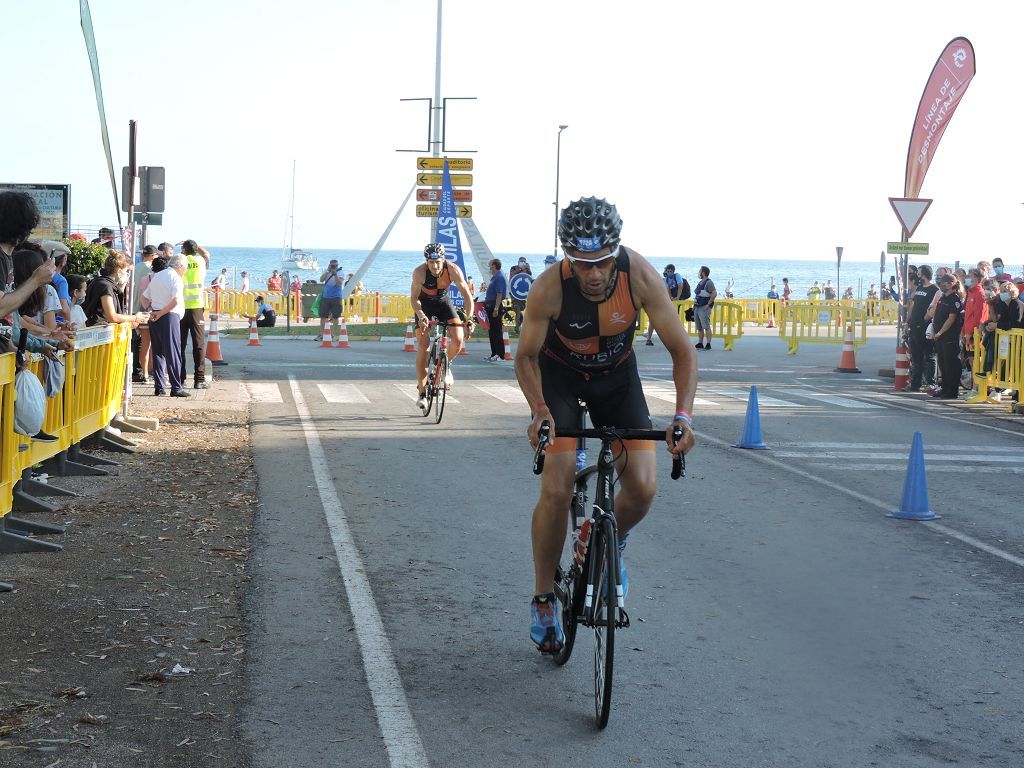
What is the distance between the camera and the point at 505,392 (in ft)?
64.4

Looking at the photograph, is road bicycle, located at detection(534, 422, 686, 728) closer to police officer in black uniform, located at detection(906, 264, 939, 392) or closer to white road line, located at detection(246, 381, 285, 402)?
white road line, located at detection(246, 381, 285, 402)

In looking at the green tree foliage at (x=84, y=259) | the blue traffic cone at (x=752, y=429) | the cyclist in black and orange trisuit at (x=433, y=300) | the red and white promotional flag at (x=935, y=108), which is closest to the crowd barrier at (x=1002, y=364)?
the red and white promotional flag at (x=935, y=108)

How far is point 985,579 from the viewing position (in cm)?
788

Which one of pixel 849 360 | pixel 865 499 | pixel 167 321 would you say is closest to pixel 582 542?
pixel 865 499

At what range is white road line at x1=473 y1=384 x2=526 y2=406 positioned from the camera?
722 inches

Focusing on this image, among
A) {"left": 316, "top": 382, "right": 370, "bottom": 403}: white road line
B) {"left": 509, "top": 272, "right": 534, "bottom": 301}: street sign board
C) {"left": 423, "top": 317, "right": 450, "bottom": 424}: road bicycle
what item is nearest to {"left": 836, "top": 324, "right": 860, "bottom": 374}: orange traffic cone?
{"left": 509, "top": 272, "right": 534, "bottom": 301}: street sign board

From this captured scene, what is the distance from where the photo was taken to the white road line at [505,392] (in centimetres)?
1833

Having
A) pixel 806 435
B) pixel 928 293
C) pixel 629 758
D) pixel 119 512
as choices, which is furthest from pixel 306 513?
pixel 928 293

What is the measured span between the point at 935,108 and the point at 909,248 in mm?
2966

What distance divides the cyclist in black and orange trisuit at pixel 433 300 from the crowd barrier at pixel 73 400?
11.0 ft

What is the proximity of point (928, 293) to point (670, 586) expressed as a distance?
49.6 feet

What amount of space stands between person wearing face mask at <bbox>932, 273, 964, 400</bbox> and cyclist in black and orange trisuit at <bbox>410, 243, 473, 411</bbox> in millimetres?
8124

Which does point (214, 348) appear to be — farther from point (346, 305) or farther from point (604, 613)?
point (346, 305)

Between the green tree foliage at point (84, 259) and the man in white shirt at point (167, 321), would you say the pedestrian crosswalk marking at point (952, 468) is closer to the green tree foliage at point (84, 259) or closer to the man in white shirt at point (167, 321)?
the man in white shirt at point (167, 321)
